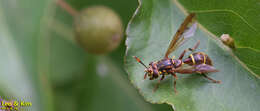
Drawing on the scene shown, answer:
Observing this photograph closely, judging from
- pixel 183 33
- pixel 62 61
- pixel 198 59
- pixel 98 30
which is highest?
pixel 183 33

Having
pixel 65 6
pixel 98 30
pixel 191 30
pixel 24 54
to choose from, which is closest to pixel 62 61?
pixel 65 6

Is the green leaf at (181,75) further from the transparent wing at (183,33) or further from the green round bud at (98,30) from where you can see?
the green round bud at (98,30)

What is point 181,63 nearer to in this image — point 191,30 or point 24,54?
point 191,30

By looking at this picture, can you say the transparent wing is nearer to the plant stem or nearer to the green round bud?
the green round bud

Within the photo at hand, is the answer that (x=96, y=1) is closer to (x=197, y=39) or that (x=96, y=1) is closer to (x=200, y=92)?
(x=197, y=39)

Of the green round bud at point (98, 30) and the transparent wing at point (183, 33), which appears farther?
the green round bud at point (98, 30)

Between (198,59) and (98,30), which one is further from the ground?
(198,59)

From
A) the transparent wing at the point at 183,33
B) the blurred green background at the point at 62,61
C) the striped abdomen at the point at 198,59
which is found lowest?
the blurred green background at the point at 62,61

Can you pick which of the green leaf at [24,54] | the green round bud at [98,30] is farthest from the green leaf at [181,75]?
the green round bud at [98,30]
